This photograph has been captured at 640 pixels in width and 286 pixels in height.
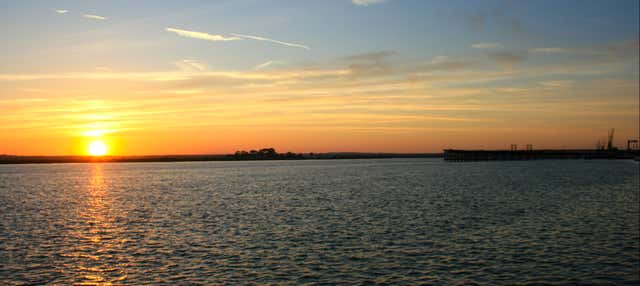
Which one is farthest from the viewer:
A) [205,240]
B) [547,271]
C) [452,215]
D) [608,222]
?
[452,215]

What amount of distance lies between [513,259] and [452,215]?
18.3m

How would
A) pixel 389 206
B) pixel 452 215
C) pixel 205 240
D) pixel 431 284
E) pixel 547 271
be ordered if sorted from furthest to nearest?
1. pixel 389 206
2. pixel 452 215
3. pixel 205 240
4. pixel 547 271
5. pixel 431 284

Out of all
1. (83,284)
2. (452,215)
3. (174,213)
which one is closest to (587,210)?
(452,215)

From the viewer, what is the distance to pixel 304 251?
2817 cm

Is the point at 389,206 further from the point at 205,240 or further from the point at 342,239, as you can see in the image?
the point at 205,240

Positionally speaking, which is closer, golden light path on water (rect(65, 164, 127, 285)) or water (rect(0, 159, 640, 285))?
golden light path on water (rect(65, 164, 127, 285))

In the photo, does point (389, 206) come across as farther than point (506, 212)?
Yes

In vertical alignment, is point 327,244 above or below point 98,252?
above

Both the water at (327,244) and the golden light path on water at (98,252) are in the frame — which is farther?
the water at (327,244)

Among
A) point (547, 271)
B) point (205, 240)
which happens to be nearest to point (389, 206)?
point (205, 240)

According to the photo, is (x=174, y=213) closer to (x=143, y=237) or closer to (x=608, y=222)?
(x=143, y=237)

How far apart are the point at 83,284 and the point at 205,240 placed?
35.4 ft

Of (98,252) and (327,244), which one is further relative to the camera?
(327,244)

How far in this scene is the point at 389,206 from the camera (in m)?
52.2
